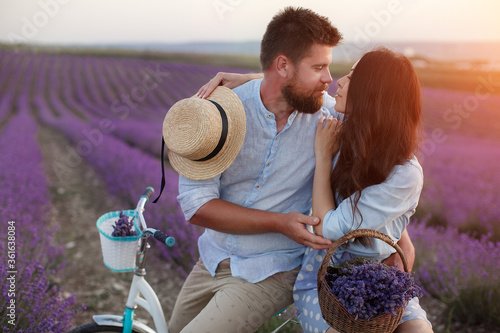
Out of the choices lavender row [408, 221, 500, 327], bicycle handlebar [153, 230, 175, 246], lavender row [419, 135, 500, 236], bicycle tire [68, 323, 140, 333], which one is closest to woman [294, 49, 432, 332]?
bicycle handlebar [153, 230, 175, 246]

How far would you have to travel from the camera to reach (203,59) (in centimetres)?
1153

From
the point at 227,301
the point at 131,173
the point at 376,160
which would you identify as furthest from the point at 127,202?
the point at 376,160

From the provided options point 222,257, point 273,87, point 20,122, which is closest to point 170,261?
point 222,257

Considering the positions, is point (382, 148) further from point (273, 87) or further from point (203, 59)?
point (203, 59)

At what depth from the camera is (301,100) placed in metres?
1.98

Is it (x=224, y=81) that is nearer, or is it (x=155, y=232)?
(x=155, y=232)

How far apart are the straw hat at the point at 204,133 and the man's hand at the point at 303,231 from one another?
359 millimetres

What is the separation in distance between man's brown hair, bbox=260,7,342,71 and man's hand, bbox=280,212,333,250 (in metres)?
0.74

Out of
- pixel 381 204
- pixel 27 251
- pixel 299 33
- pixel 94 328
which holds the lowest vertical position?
pixel 27 251

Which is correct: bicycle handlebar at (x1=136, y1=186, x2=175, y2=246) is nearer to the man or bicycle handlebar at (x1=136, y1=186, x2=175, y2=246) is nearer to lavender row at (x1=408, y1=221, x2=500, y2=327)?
the man

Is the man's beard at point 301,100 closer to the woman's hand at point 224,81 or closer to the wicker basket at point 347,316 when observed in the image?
the woman's hand at point 224,81

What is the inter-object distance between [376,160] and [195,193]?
2.60ft

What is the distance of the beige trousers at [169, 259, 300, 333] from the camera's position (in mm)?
1774

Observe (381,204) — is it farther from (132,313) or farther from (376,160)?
(132,313)
